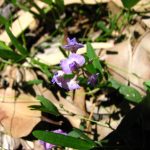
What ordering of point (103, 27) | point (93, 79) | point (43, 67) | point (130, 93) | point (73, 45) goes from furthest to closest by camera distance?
point (103, 27), point (43, 67), point (130, 93), point (93, 79), point (73, 45)

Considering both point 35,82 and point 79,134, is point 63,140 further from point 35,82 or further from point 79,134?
point 35,82

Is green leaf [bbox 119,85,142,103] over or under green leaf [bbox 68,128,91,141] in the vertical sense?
over

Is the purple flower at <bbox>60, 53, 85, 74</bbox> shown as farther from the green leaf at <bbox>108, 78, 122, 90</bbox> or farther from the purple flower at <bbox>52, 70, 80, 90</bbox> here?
the green leaf at <bbox>108, 78, 122, 90</bbox>

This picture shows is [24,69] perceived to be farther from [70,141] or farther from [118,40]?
[70,141]

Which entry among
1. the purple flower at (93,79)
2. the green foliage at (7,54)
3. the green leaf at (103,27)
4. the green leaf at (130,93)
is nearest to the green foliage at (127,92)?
the green leaf at (130,93)

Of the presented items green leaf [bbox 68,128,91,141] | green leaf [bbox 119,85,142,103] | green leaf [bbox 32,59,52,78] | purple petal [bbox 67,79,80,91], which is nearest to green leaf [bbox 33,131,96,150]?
green leaf [bbox 68,128,91,141]

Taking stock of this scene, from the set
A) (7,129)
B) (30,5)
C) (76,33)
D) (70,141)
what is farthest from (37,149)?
(30,5)

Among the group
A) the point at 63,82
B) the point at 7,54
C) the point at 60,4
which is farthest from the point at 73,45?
the point at 60,4
